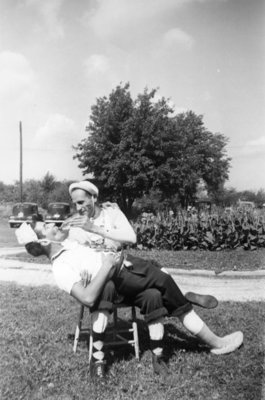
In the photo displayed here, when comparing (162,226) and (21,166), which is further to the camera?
(21,166)

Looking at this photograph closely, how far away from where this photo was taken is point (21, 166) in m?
39.3

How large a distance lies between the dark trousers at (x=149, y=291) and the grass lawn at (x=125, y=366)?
1.64 feet

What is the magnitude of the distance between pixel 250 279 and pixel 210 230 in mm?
3572

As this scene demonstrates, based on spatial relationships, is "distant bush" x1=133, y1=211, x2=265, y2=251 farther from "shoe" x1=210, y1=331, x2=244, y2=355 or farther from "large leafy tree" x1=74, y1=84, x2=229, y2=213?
"large leafy tree" x1=74, y1=84, x2=229, y2=213

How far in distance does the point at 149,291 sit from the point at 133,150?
1032 inches

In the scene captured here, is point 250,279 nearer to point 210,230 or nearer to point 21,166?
point 210,230

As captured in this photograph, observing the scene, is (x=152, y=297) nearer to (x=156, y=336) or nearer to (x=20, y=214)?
(x=156, y=336)

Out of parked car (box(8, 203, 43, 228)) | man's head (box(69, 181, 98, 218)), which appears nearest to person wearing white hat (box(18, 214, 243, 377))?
man's head (box(69, 181, 98, 218))

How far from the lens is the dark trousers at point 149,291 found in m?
3.68

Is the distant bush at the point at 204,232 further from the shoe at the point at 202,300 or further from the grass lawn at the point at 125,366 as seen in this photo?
the shoe at the point at 202,300

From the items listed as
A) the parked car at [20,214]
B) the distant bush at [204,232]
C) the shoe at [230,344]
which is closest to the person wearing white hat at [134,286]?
the shoe at [230,344]

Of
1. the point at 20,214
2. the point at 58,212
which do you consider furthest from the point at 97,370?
the point at 58,212

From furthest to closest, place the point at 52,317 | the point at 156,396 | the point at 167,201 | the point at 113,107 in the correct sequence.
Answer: the point at 113,107 < the point at 167,201 < the point at 52,317 < the point at 156,396

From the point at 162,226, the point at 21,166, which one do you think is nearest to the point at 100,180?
the point at 21,166
